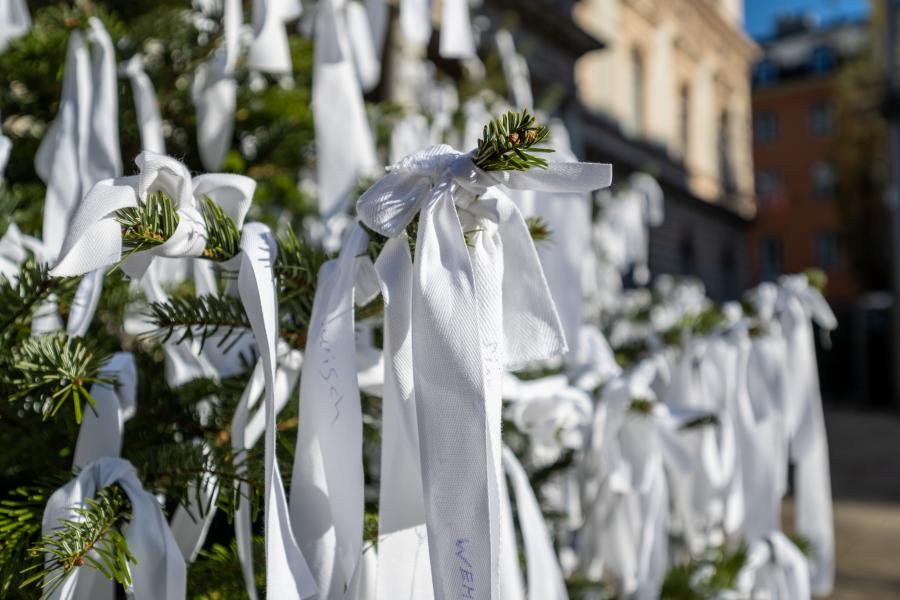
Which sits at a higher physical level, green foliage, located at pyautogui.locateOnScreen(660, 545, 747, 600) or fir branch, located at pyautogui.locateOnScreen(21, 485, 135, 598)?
fir branch, located at pyautogui.locateOnScreen(21, 485, 135, 598)

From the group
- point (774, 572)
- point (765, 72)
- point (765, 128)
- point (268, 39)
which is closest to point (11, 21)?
point (268, 39)

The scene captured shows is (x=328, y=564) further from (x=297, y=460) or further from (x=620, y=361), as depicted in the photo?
(x=620, y=361)

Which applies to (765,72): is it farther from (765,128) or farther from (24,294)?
(24,294)

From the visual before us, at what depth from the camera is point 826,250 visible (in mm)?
27859

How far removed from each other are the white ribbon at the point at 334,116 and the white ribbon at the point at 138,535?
0.65 m

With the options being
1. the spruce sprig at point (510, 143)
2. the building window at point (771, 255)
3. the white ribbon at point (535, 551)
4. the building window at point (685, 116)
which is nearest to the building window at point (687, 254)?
the building window at point (685, 116)

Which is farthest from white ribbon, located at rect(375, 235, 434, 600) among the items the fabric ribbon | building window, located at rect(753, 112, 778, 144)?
building window, located at rect(753, 112, 778, 144)

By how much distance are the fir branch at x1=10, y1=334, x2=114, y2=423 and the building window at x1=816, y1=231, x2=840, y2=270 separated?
29.7 metres

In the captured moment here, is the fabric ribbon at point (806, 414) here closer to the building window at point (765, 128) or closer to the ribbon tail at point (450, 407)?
the ribbon tail at point (450, 407)

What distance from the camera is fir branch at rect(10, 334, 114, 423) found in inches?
26.4

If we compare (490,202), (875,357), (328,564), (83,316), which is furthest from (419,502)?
(875,357)

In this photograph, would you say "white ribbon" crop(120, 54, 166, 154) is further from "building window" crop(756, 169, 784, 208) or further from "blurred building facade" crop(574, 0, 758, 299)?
"building window" crop(756, 169, 784, 208)

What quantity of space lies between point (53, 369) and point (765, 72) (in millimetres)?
31902

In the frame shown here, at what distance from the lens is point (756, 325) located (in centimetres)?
159
